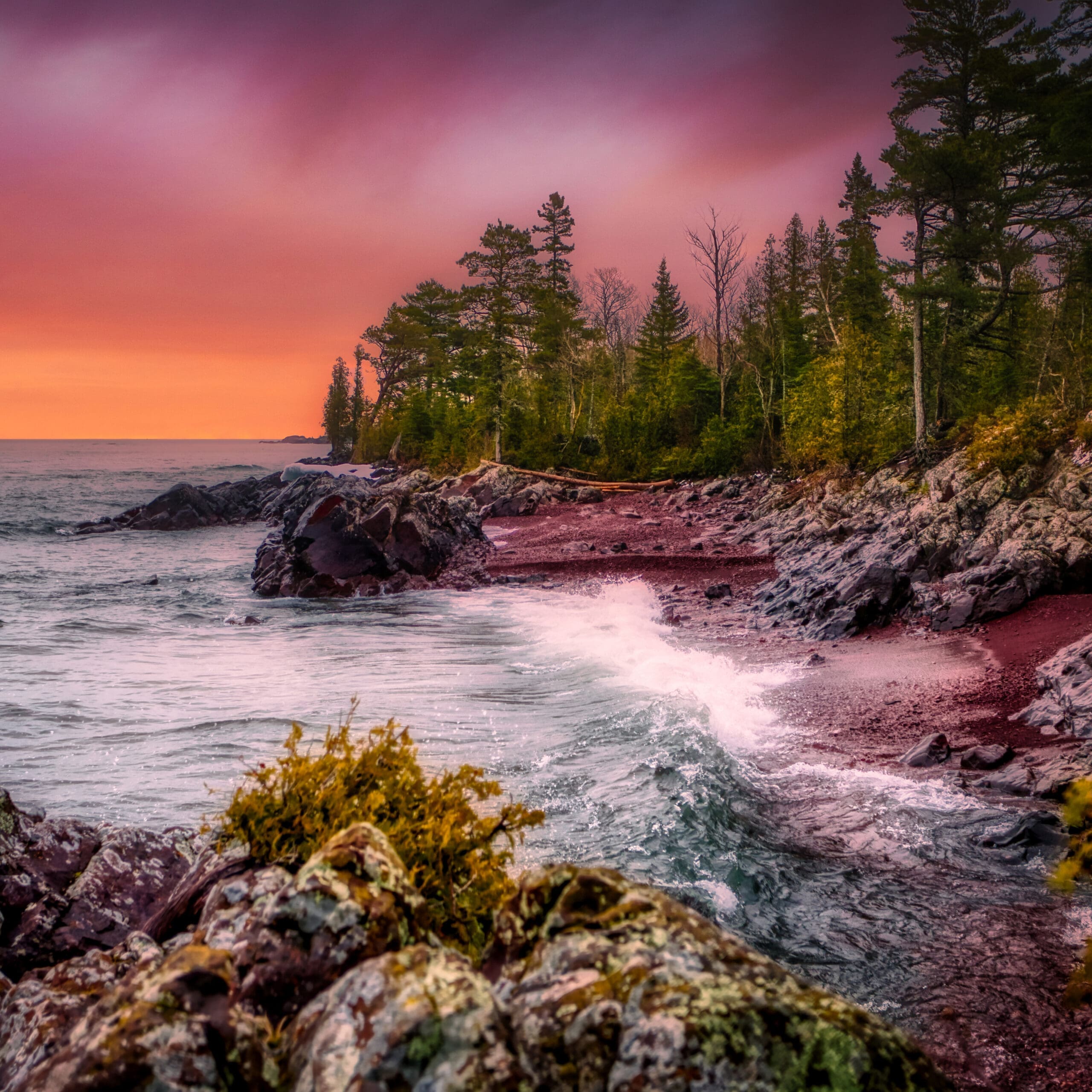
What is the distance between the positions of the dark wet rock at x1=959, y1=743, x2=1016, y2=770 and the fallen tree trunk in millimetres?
35051

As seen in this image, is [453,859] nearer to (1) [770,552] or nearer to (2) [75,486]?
(1) [770,552]

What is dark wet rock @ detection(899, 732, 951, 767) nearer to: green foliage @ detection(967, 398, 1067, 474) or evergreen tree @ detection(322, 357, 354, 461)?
green foliage @ detection(967, 398, 1067, 474)

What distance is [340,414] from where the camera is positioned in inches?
4163

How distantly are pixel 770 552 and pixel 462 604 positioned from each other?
10.7 m

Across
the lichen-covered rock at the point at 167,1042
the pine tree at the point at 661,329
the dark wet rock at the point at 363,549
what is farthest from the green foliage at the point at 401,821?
the pine tree at the point at 661,329

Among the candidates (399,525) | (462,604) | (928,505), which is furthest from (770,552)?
(399,525)

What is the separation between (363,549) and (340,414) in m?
90.2

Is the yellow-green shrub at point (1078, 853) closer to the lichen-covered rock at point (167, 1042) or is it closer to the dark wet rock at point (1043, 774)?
the lichen-covered rock at point (167, 1042)

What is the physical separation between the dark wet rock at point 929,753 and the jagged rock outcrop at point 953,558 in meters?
5.58

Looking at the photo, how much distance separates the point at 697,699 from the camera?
10539 millimetres

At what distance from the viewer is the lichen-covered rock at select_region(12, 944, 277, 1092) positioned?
6.20 feet

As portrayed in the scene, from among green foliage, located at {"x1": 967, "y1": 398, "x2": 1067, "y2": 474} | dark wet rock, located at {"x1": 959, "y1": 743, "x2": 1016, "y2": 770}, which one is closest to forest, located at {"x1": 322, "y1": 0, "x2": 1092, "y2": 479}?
green foliage, located at {"x1": 967, "y1": 398, "x2": 1067, "y2": 474}

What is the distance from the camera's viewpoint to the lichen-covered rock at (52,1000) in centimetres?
275

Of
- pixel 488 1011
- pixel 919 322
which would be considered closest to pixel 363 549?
pixel 488 1011
